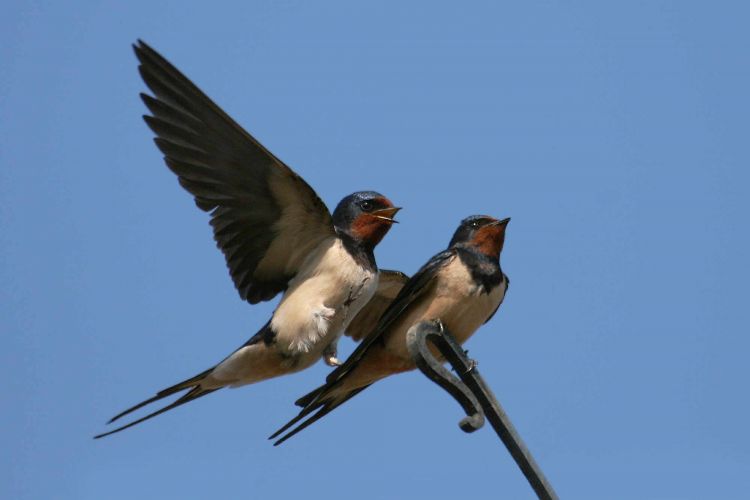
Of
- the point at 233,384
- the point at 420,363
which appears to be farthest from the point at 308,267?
the point at 420,363

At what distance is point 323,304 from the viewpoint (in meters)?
4.38

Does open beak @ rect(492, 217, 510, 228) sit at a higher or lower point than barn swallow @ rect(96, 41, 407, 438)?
lower

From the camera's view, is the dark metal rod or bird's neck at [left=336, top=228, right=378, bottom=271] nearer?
the dark metal rod

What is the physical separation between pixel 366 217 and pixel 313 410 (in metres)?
0.73

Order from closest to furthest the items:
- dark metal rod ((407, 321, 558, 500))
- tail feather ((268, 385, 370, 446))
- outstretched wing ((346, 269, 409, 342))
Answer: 1. dark metal rod ((407, 321, 558, 500))
2. tail feather ((268, 385, 370, 446))
3. outstretched wing ((346, 269, 409, 342))

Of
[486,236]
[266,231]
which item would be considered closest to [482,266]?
[486,236]

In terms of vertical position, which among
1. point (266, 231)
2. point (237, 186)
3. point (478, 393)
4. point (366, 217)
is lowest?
point (478, 393)

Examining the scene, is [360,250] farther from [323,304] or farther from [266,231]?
[266,231]

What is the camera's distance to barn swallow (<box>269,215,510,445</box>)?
14.1 ft

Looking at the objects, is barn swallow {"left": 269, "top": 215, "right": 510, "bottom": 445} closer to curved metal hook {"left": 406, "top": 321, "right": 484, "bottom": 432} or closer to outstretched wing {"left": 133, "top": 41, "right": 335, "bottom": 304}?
outstretched wing {"left": 133, "top": 41, "right": 335, "bottom": 304}


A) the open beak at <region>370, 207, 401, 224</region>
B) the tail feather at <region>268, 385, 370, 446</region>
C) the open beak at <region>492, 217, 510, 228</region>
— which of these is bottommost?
the tail feather at <region>268, 385, 370, 446</region>

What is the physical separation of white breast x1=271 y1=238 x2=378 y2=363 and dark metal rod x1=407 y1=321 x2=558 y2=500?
115 centimetres

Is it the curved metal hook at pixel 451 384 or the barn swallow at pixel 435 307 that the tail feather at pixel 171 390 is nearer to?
the barn swallow at pixel 435 307

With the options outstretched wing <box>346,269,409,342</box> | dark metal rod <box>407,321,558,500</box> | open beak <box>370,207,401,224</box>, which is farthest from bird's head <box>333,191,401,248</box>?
dark metal rod <box>407,321,558,500</box>
